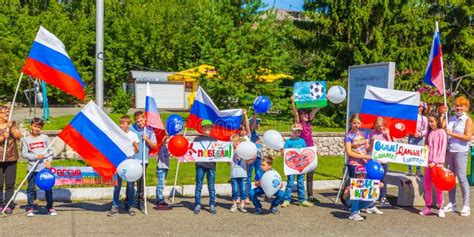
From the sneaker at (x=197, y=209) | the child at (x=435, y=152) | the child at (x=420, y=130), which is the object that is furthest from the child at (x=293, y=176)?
the child at (x=420, y=130)

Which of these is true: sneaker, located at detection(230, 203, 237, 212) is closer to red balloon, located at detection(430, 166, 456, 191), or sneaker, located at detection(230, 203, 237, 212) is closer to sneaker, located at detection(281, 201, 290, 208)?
sneaker, located at detection(281, 201, 290, 208)

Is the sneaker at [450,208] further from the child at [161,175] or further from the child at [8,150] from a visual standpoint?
the child at [8,150]

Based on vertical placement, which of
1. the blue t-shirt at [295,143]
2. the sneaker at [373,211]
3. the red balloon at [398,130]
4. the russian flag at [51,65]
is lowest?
the sneaker at [373,211]

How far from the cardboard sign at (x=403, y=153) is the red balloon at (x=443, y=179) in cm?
32

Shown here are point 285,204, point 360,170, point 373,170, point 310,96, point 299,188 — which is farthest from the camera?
point 310,96

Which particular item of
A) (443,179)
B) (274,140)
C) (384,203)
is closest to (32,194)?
(274,140)

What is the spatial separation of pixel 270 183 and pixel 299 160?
3.78 feet

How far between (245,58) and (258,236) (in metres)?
13.9

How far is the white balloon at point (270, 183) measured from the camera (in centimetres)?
800

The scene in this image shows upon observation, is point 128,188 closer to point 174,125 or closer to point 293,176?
point 174,125

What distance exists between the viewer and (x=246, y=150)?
8383 mm

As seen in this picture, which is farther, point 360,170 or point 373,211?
point 373,211

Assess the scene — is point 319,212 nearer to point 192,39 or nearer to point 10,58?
point 10,58

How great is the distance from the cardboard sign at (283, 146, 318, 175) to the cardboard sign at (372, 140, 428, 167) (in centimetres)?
119
